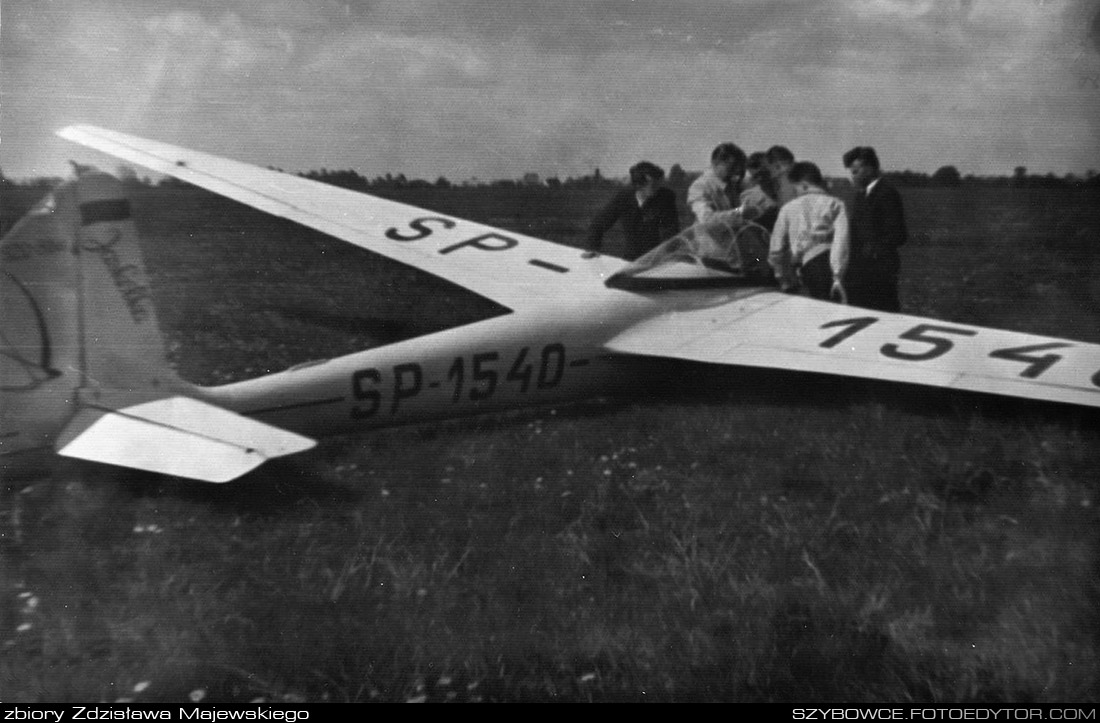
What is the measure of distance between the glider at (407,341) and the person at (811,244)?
7 centimetres

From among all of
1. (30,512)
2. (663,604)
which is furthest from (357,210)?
(663,604)

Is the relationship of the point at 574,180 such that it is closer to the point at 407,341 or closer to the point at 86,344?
the point at 407,341

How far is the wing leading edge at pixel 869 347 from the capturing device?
9.02ft

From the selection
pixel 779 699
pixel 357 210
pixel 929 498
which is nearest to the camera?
pixel 779 699

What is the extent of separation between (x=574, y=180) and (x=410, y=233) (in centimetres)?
65

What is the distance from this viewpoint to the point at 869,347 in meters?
2.86

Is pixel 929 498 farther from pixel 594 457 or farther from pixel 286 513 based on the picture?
pixel 286 513

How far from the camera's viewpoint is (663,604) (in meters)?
2.73

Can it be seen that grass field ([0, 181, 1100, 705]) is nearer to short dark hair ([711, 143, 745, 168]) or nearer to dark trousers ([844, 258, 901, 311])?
dark trousers ([844, 258, 901, 311])

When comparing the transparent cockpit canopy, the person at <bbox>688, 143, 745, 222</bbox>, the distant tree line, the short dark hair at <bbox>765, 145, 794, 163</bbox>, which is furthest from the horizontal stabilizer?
the short dark hair at <bbox>765, 145, 794, 163</bbox>

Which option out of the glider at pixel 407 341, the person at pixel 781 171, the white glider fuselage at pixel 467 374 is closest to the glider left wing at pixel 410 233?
the glider at pixel 407 341

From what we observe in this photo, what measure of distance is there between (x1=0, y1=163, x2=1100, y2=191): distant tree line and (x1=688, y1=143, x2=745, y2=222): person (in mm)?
56

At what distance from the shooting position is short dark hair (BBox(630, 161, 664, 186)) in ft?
9.48

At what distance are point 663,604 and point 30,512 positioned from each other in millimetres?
2150
